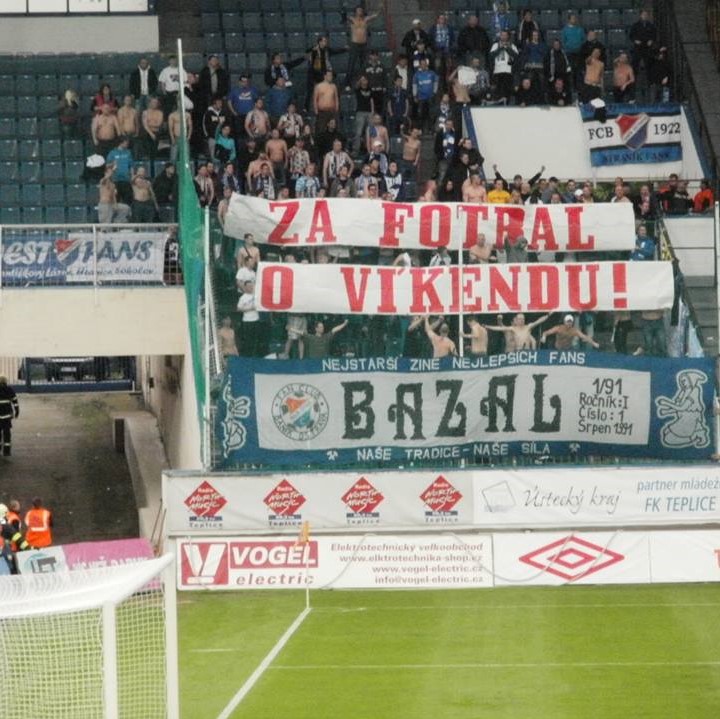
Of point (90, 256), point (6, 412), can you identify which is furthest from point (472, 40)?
point (6, 412)

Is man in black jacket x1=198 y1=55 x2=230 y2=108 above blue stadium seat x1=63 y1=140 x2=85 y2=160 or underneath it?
above

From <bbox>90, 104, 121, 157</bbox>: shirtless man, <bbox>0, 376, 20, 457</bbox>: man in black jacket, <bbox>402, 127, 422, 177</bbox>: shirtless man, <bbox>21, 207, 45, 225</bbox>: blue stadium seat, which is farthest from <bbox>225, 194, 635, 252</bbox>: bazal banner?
<bbox>0, 376, 20, 457</bbox>: man in black jacket

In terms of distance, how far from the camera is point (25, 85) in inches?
1405

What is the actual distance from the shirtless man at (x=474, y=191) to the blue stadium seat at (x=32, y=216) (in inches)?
301

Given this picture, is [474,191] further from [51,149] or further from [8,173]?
[8,173]

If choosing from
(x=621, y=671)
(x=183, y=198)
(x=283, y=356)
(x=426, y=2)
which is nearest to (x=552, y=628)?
(x=621, y=671)

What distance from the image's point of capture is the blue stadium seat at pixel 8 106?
35031mm

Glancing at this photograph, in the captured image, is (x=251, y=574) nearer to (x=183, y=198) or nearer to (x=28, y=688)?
(x=183, y=198)

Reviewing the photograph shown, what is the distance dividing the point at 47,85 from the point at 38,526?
11.5m

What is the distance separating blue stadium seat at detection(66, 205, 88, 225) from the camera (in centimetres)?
3303

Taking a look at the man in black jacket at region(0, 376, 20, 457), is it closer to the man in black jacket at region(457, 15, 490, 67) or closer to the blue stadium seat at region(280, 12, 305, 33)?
the blue stadium seat at region(280, 12, 305, 33)

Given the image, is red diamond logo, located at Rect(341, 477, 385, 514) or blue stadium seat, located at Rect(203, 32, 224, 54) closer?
red diamond logo, located at Rect(341, 477, 385, 514)

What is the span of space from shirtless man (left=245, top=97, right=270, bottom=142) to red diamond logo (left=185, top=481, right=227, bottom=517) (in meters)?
8.97

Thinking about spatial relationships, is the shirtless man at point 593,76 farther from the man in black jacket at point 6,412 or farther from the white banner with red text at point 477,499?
the man in black jacket at point 6,412
